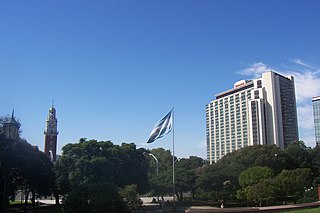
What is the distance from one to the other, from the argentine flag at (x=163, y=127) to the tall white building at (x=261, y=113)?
232 feet

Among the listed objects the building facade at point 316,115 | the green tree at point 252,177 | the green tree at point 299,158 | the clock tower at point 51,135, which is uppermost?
the building facade at point 316,115

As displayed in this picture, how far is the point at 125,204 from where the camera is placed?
2967cm

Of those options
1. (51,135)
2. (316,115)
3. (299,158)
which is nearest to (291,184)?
(299,158)

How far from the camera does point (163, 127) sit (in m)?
40.0

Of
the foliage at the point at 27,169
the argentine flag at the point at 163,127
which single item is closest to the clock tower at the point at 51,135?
the foliage at the point at 27,169

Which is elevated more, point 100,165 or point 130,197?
point 100,165

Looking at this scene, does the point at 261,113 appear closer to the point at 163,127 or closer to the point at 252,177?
the point at 252,177

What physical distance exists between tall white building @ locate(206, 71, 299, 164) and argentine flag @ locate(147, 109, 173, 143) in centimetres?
7064

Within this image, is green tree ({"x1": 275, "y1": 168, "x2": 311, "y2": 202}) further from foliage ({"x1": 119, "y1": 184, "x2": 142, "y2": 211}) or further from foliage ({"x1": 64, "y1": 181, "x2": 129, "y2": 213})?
foliage ({"x1": 64, "y1": 181, "x2": 129, "y2": 213})

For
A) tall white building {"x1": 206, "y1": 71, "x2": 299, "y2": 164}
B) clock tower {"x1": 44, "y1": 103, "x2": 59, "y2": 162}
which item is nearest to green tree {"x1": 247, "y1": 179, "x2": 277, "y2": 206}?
clock tower {"x1": 44, "y1": 103, "x2": 59, "y2": 162}

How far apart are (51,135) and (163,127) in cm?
5886

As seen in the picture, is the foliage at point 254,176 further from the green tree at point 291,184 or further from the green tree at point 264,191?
the green tree at point 264,191

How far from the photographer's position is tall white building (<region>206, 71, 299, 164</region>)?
105625 millimetres

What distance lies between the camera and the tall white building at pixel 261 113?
10562 cm
